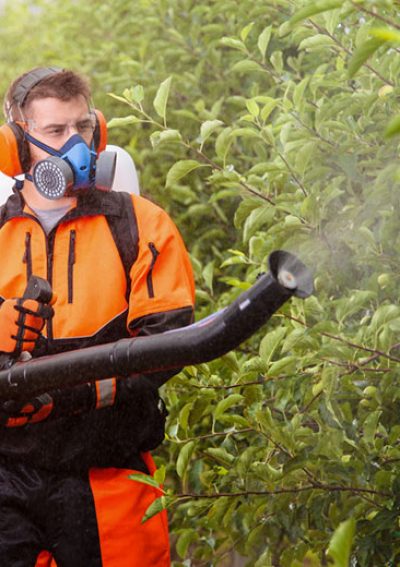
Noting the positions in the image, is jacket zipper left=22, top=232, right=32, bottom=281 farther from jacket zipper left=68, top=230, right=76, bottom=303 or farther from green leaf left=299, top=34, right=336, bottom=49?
green leaf left=299, top=34, right=336, bottom=49

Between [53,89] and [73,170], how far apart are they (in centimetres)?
34

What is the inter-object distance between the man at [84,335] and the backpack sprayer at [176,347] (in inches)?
10.7

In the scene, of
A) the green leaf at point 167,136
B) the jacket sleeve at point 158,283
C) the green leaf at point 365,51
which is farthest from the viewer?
the green leaf at point 167,136

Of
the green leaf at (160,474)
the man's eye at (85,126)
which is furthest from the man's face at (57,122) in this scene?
the green leaf at (160,474)

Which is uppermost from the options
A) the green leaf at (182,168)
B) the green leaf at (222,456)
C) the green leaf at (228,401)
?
the green leaf at (182,168)

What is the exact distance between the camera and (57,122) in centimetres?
342

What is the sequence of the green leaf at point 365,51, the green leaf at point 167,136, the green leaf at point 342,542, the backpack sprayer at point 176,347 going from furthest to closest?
the green leaf at point 167,136 < the backpack sprayer at point 176,347 < the green leaf at point 365,51 < the green leaf at point 342,542

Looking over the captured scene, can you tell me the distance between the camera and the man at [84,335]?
321 cm

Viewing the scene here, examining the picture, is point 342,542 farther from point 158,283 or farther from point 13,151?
point 13,151

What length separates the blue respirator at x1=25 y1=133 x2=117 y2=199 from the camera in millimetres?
3252

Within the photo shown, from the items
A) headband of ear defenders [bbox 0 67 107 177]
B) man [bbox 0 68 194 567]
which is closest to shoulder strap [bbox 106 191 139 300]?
man [bbox 0 68 194 567]

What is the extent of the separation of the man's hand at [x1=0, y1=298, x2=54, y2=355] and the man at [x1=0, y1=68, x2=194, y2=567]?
10 cm

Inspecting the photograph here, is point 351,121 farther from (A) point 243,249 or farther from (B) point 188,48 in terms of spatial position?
(B) point 188,48

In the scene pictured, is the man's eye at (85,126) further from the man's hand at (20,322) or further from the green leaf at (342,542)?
the green leaf at (342,542)
